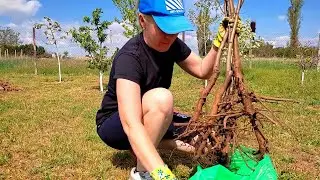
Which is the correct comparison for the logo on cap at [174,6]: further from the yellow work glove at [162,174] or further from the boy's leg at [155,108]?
the yellow work glove at [162,174]

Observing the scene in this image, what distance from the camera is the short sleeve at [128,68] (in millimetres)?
2000

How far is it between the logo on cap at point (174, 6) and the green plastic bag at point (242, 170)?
85 centimetres

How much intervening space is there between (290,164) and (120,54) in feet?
6.17

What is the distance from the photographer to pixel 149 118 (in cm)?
224

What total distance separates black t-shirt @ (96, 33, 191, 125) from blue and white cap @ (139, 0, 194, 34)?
1.10ft

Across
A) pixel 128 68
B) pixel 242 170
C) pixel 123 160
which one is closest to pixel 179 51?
pixel 128 68

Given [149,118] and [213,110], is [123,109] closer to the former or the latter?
[149,118]

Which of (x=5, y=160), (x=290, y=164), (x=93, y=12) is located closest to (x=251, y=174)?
(x=290, y=164)

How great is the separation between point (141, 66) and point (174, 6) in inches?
17.4

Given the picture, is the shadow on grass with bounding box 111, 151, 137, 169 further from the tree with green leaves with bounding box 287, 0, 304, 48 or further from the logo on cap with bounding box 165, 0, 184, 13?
the tree with green leaves with bounding box 287, 0, 304, 48

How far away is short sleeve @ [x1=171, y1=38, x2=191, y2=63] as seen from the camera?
251 cm

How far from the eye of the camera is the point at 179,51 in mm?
2527

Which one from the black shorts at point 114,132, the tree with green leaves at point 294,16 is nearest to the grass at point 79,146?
the black shorts at point 114,132

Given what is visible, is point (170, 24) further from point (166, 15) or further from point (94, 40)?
point (94, 40)
